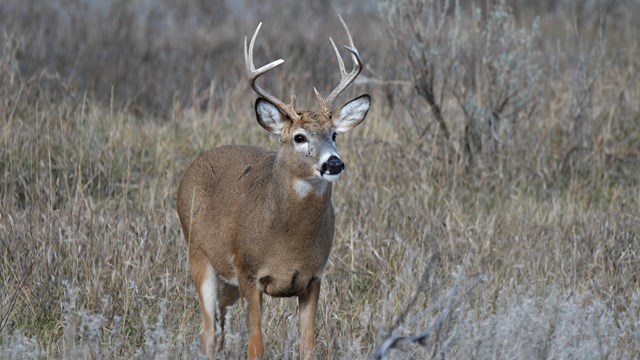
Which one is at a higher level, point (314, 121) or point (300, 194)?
point (314, 121)

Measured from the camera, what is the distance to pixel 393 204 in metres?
8.34

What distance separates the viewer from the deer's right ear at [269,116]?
598cm

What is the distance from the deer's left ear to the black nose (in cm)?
50

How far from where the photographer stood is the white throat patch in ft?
19.2

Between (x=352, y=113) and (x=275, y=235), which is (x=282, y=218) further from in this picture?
(x=352, y=113)

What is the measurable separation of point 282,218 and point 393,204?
8.36 feet

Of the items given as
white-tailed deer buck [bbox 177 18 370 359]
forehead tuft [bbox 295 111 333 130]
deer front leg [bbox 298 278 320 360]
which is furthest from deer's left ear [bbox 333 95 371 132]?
deer front leg [bbox 298 278 320 360]

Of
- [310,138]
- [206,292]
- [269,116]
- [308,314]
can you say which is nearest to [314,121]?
[310,138]

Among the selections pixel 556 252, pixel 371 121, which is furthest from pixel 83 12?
pixel 556 252

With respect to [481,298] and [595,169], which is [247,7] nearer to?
[595,169]

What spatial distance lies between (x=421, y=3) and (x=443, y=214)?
6.93 ft

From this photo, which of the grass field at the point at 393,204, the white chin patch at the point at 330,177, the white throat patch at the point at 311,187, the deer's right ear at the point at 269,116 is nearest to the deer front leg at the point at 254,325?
the grass field at the point at 393,204

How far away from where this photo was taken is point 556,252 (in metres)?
7.49

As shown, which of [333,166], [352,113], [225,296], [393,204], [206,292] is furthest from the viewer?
[393,204]
